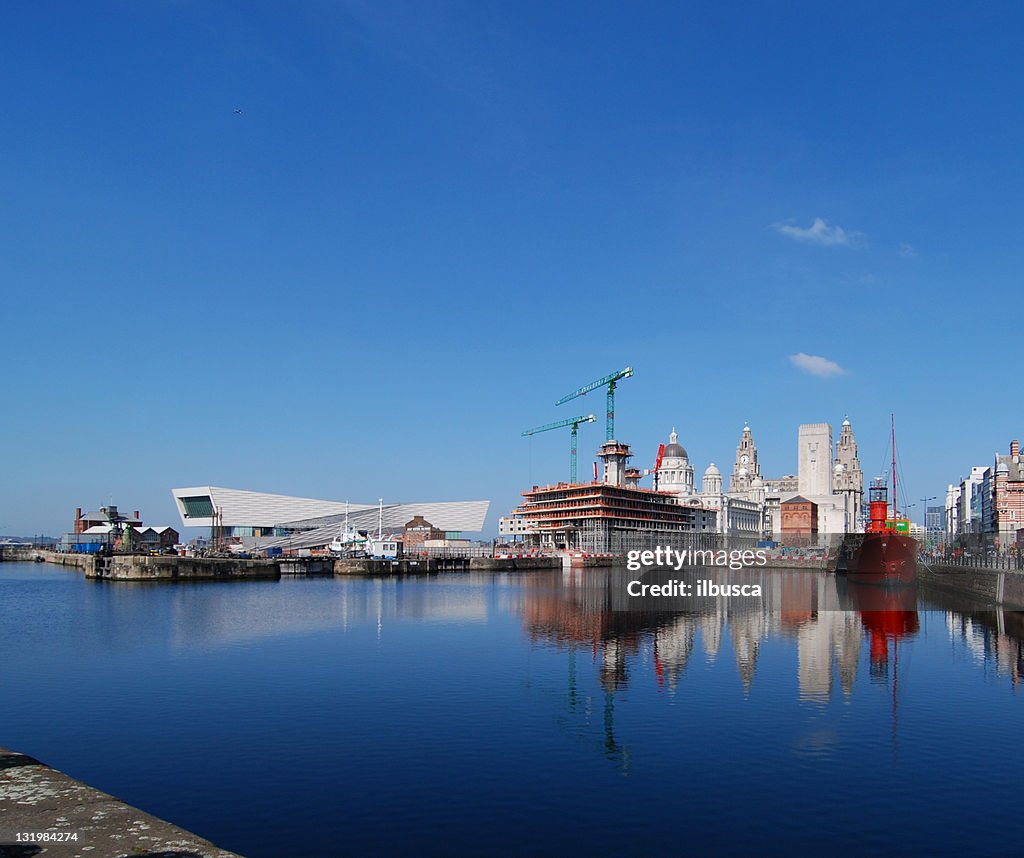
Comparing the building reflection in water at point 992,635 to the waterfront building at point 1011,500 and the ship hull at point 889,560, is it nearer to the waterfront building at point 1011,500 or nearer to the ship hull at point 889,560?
the ship hull at point 889,560

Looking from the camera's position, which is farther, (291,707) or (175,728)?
(291,707)

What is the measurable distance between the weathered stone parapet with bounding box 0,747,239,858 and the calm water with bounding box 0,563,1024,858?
13.5ft

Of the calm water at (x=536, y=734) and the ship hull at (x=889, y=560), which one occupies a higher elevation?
the calm water at (x=536, y=734)

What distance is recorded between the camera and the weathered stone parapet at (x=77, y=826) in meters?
14.1

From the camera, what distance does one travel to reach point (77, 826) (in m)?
15.2

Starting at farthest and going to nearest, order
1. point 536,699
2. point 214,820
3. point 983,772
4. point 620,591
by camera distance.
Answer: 1. point 620,591
2. point 536,699
3. point 983,772
4. point 214,820

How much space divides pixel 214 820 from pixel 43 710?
16878 mm

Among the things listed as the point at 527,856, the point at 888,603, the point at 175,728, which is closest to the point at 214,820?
the point at 527,856

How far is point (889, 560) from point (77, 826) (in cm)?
13331

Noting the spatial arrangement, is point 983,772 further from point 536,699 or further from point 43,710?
point 43,710

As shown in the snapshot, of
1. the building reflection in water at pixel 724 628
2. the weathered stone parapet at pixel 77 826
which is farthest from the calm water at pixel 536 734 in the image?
the weathered stone parapet at pixel 77 826

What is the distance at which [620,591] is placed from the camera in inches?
4446

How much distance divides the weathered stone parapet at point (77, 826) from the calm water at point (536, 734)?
Result: 162 inches

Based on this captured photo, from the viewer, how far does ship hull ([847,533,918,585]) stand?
128625 mm
